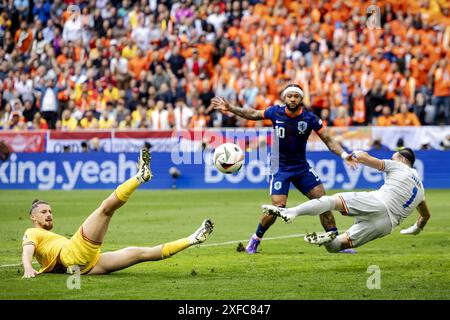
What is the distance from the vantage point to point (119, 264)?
12.0 m

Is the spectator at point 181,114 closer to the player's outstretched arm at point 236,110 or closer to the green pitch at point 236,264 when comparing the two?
the green pitch at point 236,264

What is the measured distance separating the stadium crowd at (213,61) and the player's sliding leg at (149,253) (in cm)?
1849

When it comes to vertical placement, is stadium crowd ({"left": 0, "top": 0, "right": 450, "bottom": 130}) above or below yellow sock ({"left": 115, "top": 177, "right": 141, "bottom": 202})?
above

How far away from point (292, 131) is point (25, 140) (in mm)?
16948

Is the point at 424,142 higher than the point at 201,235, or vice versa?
the point at 424,142

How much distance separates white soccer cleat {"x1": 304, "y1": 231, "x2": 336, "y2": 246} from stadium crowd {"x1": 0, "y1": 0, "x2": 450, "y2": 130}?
1766 centimetres

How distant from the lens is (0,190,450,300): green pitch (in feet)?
34.6

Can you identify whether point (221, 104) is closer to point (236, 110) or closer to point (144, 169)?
point (236, 110)

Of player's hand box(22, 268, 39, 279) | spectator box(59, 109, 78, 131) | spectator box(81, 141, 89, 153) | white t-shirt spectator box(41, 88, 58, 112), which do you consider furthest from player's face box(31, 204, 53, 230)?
white t-shirt spectator box(41, 88, 58, 112)

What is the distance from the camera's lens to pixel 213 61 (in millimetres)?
34000

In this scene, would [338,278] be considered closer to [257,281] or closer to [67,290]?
[257,281]

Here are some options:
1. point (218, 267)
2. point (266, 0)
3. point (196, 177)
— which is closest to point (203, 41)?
point (266, 0)

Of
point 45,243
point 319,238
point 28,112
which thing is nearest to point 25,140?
point 28,112

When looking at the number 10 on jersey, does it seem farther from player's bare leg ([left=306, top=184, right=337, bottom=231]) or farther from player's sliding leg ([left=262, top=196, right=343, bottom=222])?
player's sliding leg ([left=262, top=196, right=343, bottom=222])
